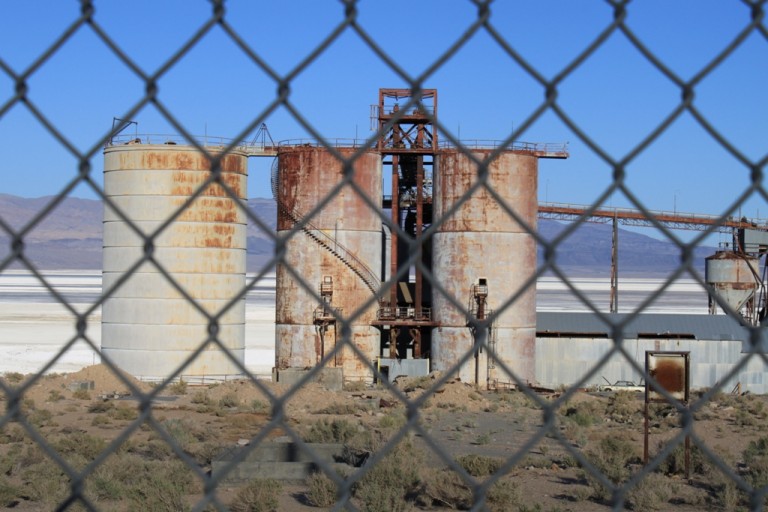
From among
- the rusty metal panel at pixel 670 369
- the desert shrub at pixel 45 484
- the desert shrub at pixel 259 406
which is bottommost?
the desert shrub at pixel 259 406

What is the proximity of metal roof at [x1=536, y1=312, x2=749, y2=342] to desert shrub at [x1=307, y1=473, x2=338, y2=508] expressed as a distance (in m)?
20.1

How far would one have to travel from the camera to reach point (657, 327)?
118 feet

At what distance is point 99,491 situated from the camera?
14.9 m

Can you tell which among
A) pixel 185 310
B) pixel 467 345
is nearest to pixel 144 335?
pixel 185 310

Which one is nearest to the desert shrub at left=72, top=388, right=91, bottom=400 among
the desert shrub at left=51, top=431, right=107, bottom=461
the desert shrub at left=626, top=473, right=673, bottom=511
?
the desert shrub at left=51, top=431, right=107, bottom=461

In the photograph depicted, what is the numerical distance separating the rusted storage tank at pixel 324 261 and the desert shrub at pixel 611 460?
12008 mm

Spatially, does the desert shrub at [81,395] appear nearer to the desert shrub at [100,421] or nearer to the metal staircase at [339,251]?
the desert shrub at [100,421]

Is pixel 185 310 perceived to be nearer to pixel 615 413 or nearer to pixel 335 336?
pixel 335 336

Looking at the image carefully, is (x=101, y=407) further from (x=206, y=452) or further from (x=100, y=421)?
(x=206, y=452)

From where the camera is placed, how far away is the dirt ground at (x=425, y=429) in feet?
49.4

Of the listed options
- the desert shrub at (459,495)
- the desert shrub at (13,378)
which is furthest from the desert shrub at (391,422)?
the desert shrub at (13,378)

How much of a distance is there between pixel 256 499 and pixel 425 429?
2.72 metres

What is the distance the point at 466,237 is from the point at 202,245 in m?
8.13

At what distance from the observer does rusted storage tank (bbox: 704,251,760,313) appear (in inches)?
1645
